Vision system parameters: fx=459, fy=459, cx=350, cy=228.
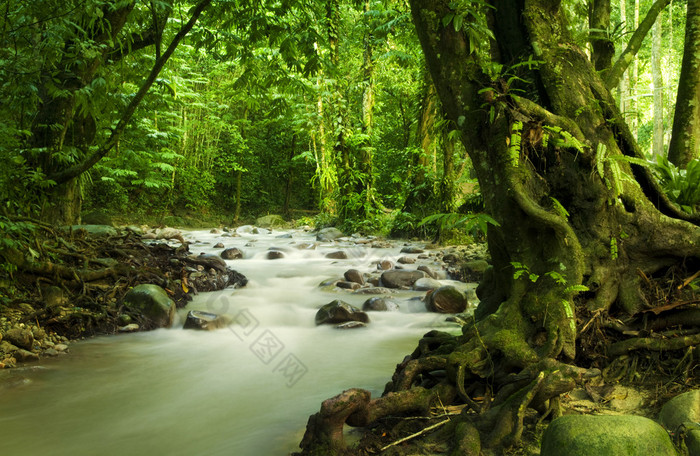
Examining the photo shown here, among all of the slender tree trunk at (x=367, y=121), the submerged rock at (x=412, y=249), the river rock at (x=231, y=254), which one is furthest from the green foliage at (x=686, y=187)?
the slender tree trunk at (x=367, y=121)

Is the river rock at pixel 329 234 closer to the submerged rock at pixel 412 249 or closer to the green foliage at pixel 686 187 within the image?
the submerged rock at pixel 412 249

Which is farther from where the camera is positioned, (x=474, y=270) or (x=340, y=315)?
(x=474, y=270)

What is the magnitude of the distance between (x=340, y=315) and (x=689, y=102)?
15.2 feet

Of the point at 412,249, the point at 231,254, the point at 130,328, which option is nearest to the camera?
the point at 130,328

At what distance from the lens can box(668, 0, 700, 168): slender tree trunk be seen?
4.97 m

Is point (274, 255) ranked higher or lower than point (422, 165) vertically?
lower

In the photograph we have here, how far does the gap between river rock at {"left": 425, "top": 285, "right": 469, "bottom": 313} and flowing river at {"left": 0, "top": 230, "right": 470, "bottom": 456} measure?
0.45ft

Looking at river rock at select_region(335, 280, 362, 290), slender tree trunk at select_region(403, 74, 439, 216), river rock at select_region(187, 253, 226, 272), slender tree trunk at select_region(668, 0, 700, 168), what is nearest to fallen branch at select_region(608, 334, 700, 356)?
slender tree trunk at select_region(668, 0, 700, 168)

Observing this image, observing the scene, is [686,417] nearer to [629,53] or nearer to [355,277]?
[629,53]

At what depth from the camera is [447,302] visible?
5953 mm

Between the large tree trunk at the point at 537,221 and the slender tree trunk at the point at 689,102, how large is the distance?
297cm

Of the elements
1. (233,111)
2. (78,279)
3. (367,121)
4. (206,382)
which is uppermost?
(233,111)

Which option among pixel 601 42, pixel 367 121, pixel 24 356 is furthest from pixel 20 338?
pixel 367 121

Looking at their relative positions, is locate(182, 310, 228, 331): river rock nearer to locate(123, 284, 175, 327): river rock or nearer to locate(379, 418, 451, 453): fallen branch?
locate(123, 284, 175, 327): river rock
